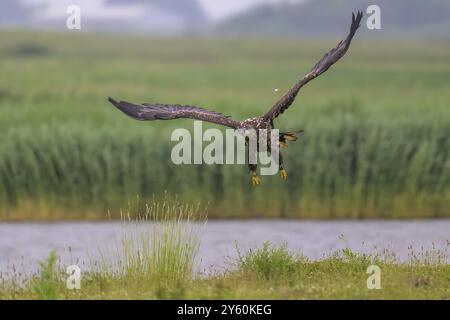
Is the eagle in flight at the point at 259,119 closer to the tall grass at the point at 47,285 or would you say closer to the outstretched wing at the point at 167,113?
the outstretched wing at the point at 167,113

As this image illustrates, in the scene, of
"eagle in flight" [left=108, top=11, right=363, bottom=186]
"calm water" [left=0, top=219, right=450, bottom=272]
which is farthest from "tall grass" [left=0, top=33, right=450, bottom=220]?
"eagle in flight" [left=108, top=11, right=363, bottom=186]

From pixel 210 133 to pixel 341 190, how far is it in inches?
135

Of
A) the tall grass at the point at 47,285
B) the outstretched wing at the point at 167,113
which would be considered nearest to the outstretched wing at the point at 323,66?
the outstretched wing at the point at 167,113

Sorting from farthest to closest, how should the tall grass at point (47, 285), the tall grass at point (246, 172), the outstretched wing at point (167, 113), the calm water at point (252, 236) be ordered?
the tall grass at point (246, 172) < the calm water at point (252, 236) < the outstretched wing at point (167, 113) < the tall grass at point (47, 285)

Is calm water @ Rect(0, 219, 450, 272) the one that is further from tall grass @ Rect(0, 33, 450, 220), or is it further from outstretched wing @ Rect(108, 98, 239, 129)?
outstretched wing @ Rect(108, 98, 239, 129)

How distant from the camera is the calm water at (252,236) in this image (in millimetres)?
21078

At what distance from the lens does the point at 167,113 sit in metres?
13.0

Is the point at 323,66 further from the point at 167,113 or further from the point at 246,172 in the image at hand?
the point at 246,172

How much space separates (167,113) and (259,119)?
1.32 metres

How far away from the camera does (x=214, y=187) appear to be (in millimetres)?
23969

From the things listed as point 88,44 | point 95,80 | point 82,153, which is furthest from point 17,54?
point 82,153

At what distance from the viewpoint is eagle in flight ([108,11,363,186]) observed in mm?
12805

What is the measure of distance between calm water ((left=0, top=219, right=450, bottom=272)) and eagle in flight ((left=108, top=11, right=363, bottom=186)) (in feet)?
23.0

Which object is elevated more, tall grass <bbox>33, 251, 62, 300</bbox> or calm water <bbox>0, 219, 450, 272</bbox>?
tall grass <bbox>33, 251, 62, 300</bbox>
